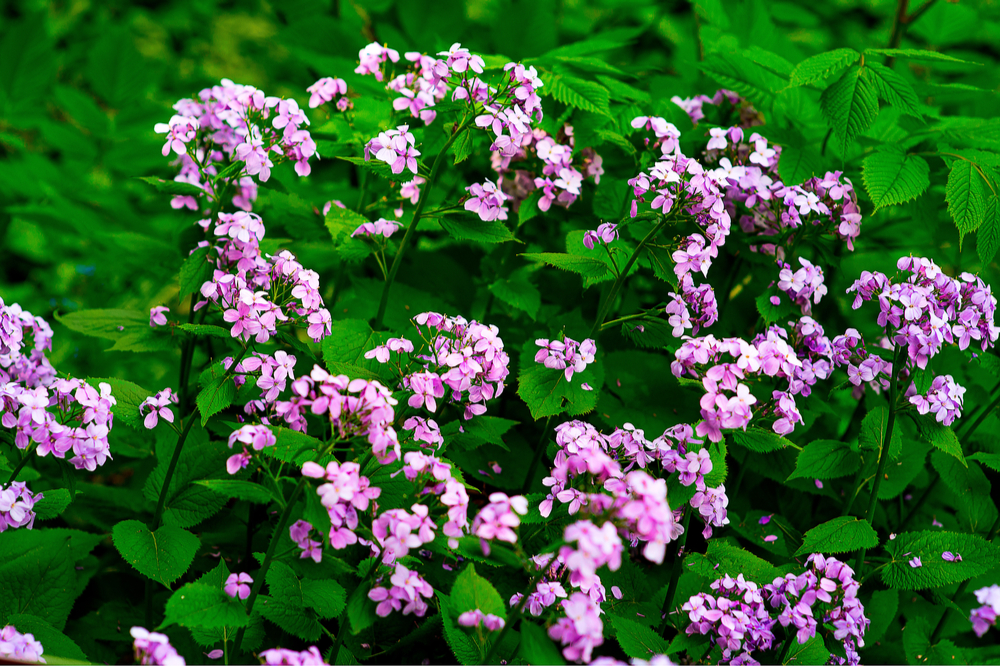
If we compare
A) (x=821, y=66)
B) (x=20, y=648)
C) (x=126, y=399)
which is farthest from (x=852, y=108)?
(x=20, y=648)

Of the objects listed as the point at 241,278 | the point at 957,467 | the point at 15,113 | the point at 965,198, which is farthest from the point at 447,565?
the point at 15,113

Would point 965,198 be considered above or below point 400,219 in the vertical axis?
above

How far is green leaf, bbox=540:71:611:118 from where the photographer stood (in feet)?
8.30

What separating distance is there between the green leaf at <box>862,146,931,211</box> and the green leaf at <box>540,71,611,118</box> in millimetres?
857

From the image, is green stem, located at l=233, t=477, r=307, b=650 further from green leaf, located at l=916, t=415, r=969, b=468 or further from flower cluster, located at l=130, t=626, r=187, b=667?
green leaf, located at l=916, t=415, r=969, b=468

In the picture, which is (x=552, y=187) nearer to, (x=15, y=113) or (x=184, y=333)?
(x=184, y=333)

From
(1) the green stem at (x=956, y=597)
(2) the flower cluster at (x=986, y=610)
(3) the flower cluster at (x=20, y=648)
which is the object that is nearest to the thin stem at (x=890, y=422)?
(2) the flower cluster at (x=986, y=610)

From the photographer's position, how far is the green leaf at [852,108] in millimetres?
2426

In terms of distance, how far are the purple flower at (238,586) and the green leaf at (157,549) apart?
11.2 inches

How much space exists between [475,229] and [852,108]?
124 cm

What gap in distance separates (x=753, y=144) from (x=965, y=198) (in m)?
0.71

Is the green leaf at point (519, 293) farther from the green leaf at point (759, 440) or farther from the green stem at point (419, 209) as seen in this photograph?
the green leaf at point (759, 440)

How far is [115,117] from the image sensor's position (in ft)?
13.4

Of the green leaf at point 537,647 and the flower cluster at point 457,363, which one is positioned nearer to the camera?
the green leaf at point 537,647
